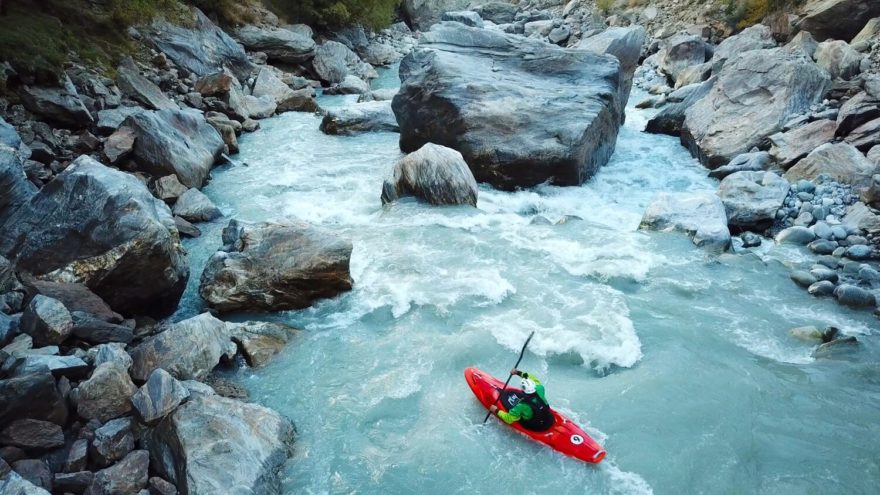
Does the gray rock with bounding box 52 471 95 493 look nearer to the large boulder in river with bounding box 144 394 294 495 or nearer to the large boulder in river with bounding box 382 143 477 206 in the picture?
the large boulder in river with bounding box 144 394 294 495

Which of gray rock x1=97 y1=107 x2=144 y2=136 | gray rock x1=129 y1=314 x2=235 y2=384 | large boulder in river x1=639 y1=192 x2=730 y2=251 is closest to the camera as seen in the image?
gray rock x1=129 y1=314 x2=235 y2=384

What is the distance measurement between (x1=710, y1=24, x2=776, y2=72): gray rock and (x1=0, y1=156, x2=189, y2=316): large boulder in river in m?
17.0

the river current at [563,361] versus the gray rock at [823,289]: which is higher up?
the gray rock at [823,289]

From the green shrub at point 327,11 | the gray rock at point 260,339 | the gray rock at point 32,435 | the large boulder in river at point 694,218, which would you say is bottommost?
the gray rock at point 260,339

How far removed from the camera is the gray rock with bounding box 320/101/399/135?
49.0 ft

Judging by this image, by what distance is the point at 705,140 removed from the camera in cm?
1293

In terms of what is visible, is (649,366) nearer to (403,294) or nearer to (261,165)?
(403,294)

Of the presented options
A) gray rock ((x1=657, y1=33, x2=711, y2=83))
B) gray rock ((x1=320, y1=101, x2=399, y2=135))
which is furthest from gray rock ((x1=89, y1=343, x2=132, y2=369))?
gray rock ((x1=657, y1=33, x2=711, y2=83))

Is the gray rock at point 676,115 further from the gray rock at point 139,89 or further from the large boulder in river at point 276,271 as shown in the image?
the gray rock at point 139,89

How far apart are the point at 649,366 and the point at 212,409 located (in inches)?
179

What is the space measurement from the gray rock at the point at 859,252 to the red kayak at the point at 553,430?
5.86 meters

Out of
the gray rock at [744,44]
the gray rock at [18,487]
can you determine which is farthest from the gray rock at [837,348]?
the gray rock at [744,44]

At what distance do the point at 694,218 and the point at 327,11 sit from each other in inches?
828

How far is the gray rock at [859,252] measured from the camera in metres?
8.42
